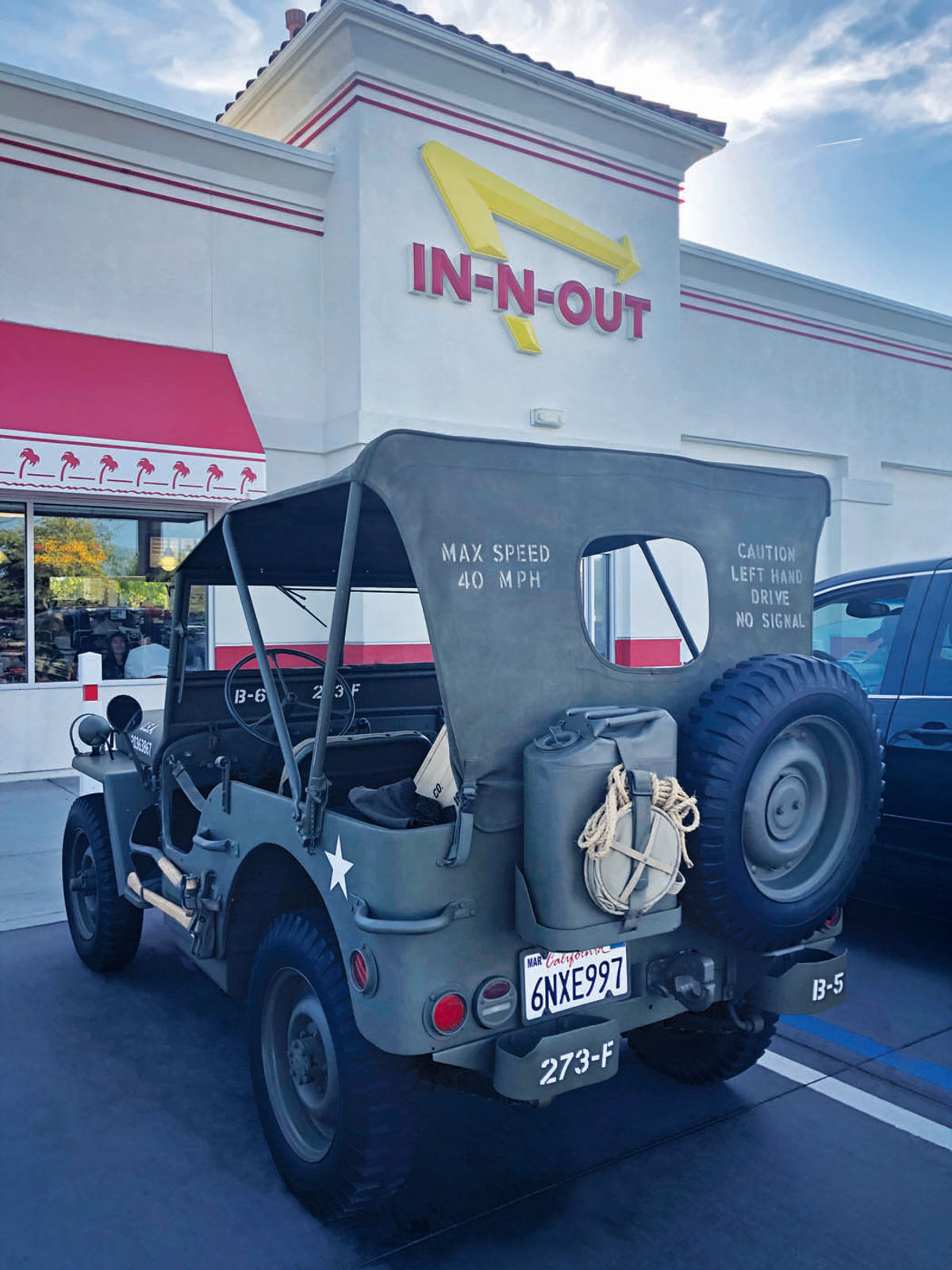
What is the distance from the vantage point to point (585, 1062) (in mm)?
2520

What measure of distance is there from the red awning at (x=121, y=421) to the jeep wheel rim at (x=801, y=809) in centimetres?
727

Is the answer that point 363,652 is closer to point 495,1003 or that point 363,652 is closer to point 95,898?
point 95,898

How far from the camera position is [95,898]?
177 inches

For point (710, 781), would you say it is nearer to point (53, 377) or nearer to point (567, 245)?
point (53, 377)

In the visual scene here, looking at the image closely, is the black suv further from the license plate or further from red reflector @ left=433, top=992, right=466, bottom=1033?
red reflector @ left=433, top=992, right=466, bottom=1033

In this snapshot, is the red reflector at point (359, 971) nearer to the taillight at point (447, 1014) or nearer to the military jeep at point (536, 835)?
the military jeep at point (536, 835)

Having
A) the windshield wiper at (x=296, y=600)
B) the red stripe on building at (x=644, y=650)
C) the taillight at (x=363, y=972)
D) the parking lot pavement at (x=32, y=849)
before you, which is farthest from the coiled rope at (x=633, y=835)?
the red stripe on building at (x=644, y=650)

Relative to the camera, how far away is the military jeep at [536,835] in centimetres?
242

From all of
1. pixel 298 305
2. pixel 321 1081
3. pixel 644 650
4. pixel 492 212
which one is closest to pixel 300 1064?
pixel 321 1081

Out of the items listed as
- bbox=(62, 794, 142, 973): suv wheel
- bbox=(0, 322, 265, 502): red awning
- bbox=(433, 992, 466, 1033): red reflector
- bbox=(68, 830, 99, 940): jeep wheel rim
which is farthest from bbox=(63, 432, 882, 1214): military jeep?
bbox=(0, 322, 265, 502): red awning

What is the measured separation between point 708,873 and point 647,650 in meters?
10.3

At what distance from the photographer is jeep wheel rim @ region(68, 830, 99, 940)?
4.58m

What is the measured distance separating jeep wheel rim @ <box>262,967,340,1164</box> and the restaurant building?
222 inches

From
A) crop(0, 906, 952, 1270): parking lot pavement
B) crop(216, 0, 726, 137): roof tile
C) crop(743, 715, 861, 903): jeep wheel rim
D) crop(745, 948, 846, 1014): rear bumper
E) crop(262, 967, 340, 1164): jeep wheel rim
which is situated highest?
crop(216, 0, 726, 137): roof tile
